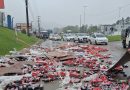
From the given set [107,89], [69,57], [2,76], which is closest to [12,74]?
[2,76]

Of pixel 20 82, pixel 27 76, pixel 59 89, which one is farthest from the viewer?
pixel 27 76

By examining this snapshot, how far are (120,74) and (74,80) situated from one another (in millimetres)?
2695

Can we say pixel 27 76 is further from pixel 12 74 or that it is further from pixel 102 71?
pixel 102 71

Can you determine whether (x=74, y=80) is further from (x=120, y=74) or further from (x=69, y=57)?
(x=69, y=57)

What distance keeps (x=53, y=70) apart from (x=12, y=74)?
200 centimetres

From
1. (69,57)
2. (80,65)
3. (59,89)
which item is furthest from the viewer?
(69,57)

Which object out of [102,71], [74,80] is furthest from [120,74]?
[74,80]

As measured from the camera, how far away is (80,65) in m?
19.7

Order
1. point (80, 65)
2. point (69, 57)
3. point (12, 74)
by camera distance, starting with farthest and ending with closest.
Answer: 1. point (69, 57)
2. point (80, 65)
3. point (12, 74)

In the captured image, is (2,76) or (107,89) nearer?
(107,89)

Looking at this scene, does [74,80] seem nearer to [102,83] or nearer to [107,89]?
[102,83]

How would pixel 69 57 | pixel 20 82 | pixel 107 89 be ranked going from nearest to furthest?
pixel 107 89, pixel 20 82, pixel 69 57

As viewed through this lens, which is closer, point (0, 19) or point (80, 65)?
point (80, 65)

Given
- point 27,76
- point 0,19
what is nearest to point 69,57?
point 27,76
